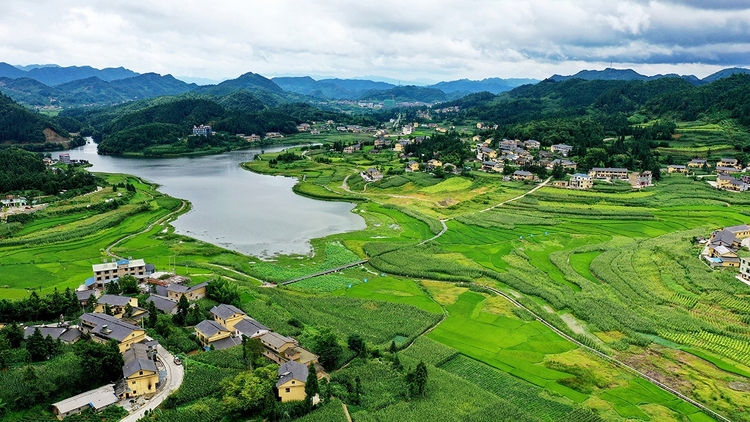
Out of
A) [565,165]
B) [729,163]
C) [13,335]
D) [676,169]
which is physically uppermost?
[729,163]

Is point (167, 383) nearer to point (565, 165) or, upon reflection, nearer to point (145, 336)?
point (145, 336)

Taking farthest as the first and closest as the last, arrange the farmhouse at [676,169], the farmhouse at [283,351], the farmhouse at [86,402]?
the farmhouse at [676,169] → the farmhouse at [283,351] → the farmhouse at [86,402]

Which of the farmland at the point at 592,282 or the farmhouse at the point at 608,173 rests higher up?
the farmhouse at the point at 608,173

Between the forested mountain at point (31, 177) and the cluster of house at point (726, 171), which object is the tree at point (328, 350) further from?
the cluster of house at point (726, 171)

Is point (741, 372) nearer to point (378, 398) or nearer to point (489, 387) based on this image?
point (489, 387)

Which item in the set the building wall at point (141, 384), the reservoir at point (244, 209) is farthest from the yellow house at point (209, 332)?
the reservoir at point (244, 209)

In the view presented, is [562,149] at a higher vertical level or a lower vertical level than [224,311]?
higher

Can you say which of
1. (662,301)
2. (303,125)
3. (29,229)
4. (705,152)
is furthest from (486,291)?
(303,125)

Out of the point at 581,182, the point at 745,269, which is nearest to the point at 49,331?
the point at 745,269
